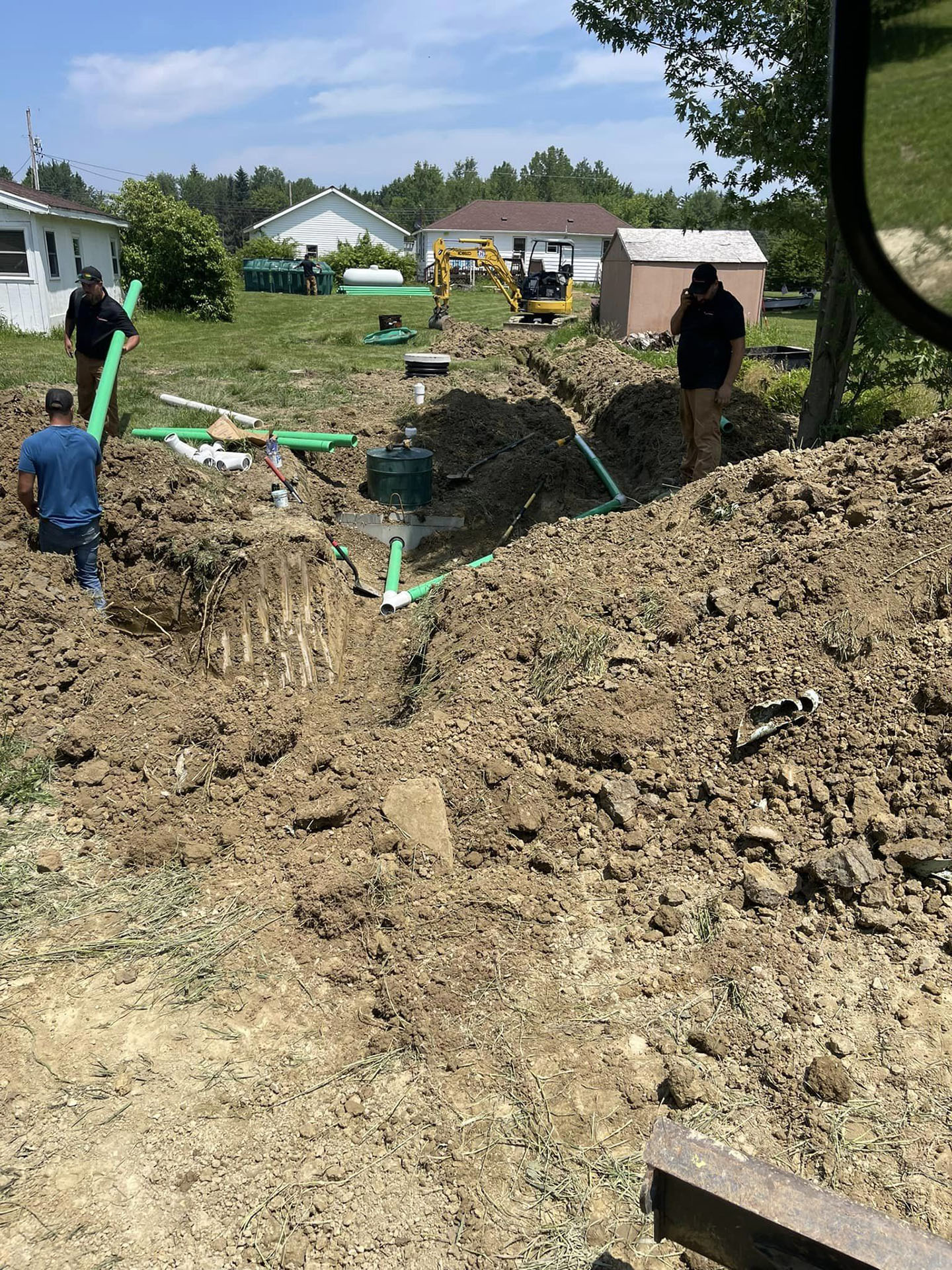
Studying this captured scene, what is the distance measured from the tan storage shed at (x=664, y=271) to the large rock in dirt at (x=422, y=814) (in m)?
16.5

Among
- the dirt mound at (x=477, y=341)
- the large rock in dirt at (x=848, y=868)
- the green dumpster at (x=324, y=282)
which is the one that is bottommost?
the large rock in dirt at (x=848, y=868)

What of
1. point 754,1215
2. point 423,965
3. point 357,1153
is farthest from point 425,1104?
point 754,1215

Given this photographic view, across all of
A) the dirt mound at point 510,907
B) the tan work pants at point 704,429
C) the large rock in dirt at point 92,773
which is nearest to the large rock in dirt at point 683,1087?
the dirt mound at point 510,907

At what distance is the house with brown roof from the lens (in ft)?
182

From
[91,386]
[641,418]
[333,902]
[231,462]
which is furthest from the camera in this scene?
[641,418]

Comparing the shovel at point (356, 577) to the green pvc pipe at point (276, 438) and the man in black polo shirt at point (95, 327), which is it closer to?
the green pvc pipe at point (276, 438)

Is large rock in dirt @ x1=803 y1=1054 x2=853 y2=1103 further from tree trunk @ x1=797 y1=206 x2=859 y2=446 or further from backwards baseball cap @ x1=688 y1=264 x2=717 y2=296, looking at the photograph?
tree trunk @ x1=797 y1=206 x2=859 y2=446

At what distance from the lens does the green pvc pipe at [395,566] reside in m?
7.96

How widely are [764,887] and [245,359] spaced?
15941 millimetres

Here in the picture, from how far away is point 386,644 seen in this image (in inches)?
Result: 278

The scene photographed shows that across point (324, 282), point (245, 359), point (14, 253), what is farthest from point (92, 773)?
point (324, 282)

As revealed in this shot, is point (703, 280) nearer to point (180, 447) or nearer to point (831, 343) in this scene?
point (831, 343)

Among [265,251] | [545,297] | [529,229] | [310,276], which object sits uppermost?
[529,229]

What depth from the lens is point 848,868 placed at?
3387 mm
